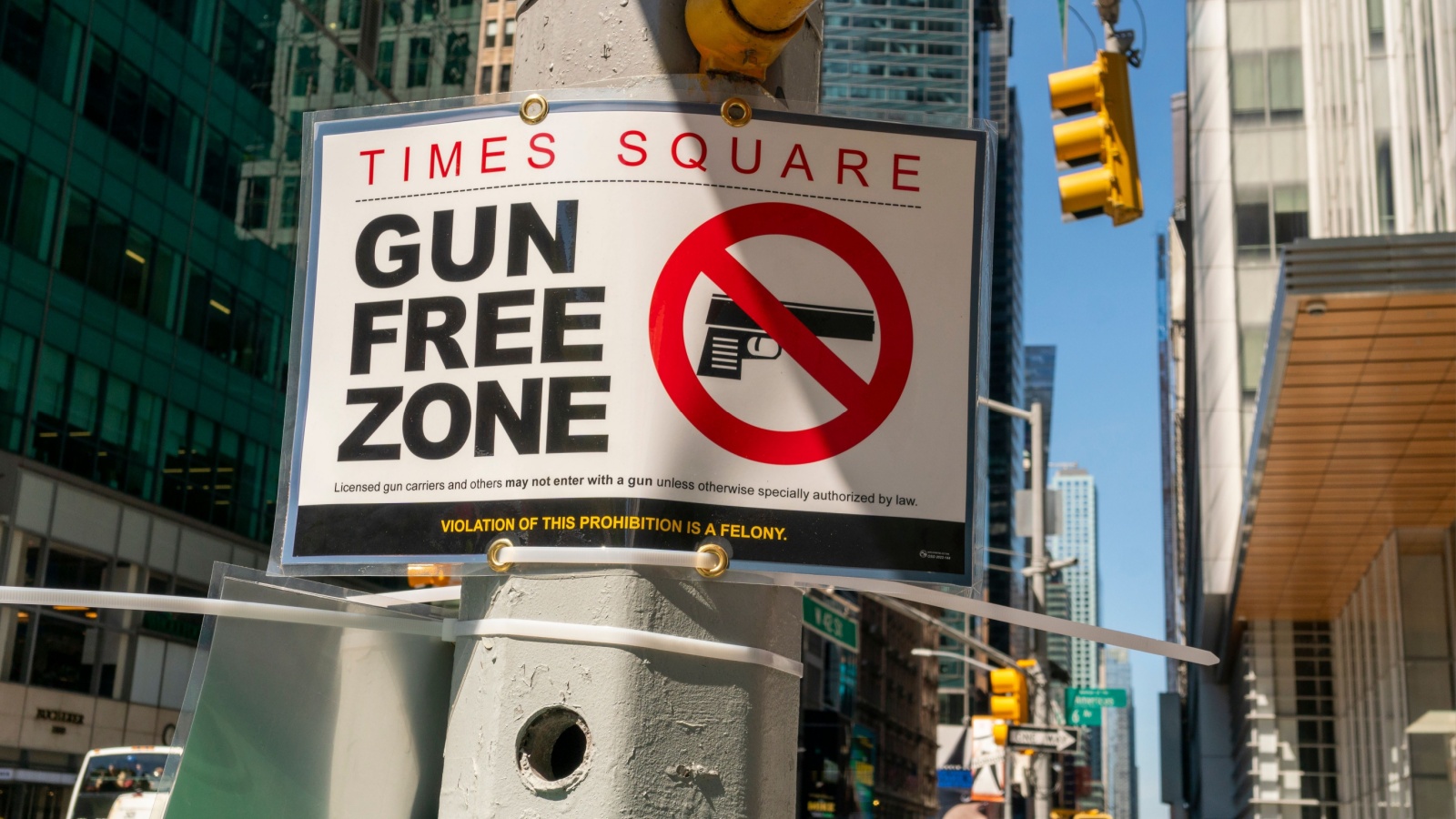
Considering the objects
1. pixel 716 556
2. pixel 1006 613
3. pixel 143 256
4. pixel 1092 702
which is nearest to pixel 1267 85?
pixel 1092 702

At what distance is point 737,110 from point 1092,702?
2545 cm

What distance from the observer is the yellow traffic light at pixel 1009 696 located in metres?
23.9

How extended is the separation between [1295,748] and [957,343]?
31836mm

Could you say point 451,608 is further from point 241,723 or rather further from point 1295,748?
point 1295,748

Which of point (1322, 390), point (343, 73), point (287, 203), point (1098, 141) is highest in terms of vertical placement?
point (343, 73)

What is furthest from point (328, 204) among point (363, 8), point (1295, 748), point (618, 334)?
point (363, 8)

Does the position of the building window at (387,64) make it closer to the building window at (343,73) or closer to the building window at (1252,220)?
the building window at (343,73)

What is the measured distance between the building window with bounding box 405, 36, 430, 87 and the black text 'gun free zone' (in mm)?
50412

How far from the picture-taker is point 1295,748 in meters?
31.2

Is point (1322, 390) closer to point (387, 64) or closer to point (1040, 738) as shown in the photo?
point (1040, 738)

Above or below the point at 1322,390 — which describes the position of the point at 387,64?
above

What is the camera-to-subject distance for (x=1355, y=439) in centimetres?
1888

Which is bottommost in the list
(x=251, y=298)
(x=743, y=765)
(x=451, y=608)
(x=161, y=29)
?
(x=743, y=765)

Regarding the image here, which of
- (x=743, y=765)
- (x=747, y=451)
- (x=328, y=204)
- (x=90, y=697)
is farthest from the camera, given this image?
(x=90, y=697)
